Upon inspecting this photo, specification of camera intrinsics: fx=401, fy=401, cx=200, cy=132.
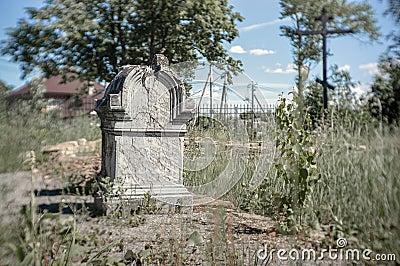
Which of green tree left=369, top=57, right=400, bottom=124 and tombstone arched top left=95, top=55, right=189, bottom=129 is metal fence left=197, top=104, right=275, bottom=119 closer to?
tombstone arched top left=95, top=55, right=189, bottom=129

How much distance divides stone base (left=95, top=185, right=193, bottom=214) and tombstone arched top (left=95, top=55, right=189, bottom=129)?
71 cm

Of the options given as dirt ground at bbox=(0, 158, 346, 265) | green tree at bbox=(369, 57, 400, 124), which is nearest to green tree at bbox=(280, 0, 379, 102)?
green tree at bbox=(369, 57, 400, 124)

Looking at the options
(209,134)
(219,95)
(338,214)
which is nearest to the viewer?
(338,214)

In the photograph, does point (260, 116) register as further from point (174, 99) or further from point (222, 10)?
point (222, 10)

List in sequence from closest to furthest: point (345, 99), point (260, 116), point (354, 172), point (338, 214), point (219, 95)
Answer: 1. point (338, 214)
2. point (354, 172)
3. point (219, 95)
4. point (260, 116)
5. point (345, 99)

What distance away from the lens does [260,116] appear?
5.24 meters

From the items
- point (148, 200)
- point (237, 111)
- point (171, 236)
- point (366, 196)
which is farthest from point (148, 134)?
point (366, 196)

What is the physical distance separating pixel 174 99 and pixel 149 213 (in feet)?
4.20

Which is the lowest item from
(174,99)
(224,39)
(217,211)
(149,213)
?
(149,213)

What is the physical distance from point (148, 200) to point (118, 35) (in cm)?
909

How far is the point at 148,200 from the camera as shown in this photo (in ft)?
14.2

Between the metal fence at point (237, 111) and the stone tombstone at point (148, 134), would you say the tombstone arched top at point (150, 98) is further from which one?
the metal fence at point (237, 111)

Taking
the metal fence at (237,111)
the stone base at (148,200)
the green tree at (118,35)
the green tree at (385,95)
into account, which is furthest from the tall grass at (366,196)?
the green tree at (118,35)

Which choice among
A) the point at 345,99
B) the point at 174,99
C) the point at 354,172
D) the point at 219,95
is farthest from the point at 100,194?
the point at 345,99
